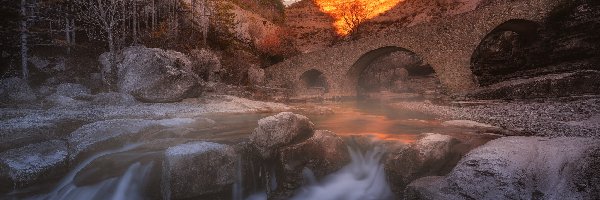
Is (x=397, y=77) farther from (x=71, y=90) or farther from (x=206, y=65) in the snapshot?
(x=71, y=90)

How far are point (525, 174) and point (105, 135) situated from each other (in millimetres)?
7852

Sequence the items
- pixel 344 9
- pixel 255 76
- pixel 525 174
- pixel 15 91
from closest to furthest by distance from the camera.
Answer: pixel 525 174 < pixel 15 91 < pixel 255 76 < pixel 344 9

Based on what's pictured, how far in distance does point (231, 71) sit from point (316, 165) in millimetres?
16723

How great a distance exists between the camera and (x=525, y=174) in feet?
15.0

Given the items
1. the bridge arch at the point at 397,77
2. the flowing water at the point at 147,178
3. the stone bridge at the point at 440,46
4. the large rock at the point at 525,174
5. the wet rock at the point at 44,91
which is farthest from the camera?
the bridge arch at the point at 397,77

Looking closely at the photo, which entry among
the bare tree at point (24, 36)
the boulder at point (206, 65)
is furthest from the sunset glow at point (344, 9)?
the bare tree at point (24, 36)

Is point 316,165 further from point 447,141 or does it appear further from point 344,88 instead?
point 344,88

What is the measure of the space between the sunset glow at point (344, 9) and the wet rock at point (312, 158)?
32.9 m

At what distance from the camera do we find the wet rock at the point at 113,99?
1253 cm

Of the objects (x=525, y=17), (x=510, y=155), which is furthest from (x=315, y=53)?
(x=510, y=155)

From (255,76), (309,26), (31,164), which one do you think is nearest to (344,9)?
(309,26)

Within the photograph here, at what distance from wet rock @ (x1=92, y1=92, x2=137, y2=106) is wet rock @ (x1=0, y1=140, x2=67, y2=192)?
633 cm

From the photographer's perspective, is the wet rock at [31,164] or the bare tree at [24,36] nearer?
the wet rock at [31,164]

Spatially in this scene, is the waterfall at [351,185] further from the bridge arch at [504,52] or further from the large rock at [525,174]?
the bridge arch at [504,52]
